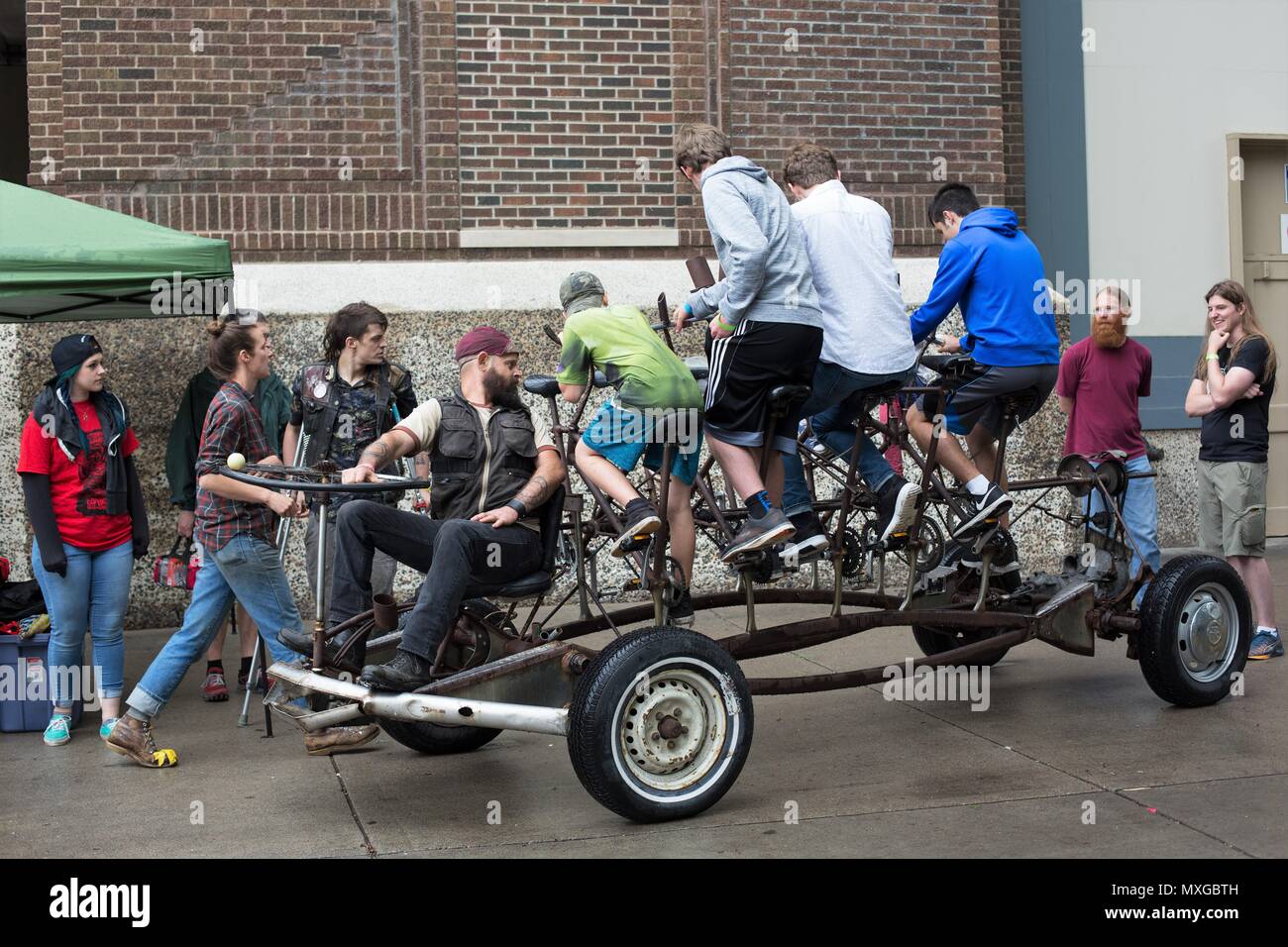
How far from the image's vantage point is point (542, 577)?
5383 mm

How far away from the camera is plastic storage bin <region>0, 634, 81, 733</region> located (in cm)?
675

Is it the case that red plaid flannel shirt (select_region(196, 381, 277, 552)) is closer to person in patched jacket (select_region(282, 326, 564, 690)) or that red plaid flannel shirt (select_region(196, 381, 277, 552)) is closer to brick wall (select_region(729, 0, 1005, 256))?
person in patched jacket (select_region(282, 326, 564, 690))

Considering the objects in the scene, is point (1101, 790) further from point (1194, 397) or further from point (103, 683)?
point (103, 683)

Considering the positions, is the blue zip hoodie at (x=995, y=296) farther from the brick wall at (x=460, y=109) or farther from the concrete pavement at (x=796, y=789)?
the brick wall at (x=460, y=109)

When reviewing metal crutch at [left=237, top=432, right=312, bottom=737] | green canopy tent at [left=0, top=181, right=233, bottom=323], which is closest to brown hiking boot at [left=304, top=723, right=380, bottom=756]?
metal crutch at [left=237, top=432, right=312, bottom=737]

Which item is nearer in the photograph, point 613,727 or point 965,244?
point 613,727

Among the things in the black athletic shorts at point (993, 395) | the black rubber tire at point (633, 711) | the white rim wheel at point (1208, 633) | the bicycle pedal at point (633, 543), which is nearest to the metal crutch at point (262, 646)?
the bicycle pedal at point (633, 543)

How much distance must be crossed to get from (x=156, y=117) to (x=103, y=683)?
4364mm

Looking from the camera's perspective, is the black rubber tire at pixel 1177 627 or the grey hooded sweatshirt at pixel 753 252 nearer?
the grey hooded sweatshirt at pixel 753 252

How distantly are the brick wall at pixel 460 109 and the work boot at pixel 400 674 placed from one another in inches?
208

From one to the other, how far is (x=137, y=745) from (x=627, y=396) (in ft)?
8.44

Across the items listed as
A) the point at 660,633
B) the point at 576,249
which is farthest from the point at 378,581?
the point at 576,249

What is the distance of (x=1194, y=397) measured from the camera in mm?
7598

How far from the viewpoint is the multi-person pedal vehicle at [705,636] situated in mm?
4824
